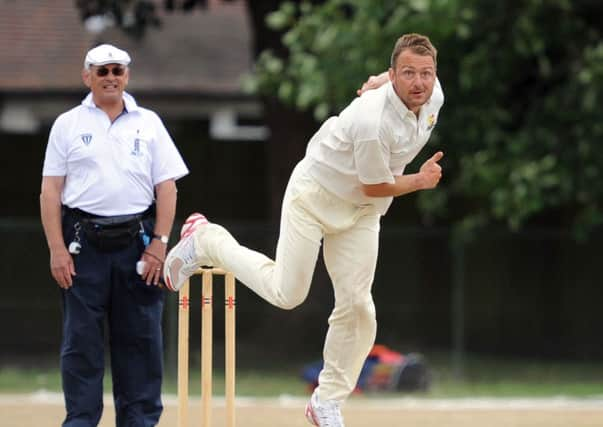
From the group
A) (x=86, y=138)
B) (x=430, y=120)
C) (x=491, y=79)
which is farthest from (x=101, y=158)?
(x=491, y=79)

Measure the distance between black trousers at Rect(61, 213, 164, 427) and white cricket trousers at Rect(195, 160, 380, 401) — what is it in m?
0.45

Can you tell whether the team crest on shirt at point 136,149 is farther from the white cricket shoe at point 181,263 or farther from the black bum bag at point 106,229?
the white cricket shoe at point 181,263

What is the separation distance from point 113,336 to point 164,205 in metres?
0.61

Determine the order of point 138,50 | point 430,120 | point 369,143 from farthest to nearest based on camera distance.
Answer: point 138,50
point 430,120
point 369,143

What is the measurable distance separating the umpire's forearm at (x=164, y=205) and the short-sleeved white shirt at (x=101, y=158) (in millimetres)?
72

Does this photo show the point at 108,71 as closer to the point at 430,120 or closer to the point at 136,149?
the point at 136,149

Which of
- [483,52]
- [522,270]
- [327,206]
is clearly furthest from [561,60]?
[327,206]

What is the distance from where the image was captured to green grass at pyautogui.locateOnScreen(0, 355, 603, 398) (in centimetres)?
1160

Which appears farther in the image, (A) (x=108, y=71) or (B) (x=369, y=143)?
(A) (x=108, y=71)

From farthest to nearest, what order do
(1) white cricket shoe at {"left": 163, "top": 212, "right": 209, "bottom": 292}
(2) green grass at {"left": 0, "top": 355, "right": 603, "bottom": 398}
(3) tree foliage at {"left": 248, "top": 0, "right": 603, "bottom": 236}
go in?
(2) green grass at {"left": 0, "top": 355, "right": 603, "bottom": 398} → (3) tree foliage at {"left": 248, "top": 0, "right": 603, "bottom": 236} → (1) white cricket shoe at {"left": 163, "top": 212, "right": 209, "bottom": 292}

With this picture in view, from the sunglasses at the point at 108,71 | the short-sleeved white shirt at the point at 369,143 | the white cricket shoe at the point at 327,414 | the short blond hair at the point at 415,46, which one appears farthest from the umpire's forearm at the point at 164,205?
the short blond hair at the point at 415,46

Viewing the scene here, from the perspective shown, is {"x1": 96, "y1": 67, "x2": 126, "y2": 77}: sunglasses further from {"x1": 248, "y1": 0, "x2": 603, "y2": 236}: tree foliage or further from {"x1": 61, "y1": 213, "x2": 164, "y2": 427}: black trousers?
{"x1": 248, "y1": 0, "x2": 603, "y2": 236}: tree foliage

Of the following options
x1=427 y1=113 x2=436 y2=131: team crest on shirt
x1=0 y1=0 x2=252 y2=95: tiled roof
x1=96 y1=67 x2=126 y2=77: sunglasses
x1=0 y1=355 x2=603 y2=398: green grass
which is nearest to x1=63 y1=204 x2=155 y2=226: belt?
x1=96 y1=67 x2=126 y2=77: sunglasses

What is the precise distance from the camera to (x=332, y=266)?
A: 20.7ft
